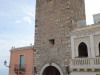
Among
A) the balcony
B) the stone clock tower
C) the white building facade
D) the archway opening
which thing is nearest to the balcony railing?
the white building facade

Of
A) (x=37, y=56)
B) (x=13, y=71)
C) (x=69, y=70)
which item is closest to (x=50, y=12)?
(x=37, y=56)

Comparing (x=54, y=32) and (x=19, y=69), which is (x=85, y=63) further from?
(x=19, y=69)

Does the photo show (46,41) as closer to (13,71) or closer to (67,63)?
(67,63)

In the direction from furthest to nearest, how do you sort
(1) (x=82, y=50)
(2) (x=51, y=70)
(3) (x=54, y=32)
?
(2) (x=51, y=70)
(3) (x=54, y=32)
(1) (x=82, y=50)

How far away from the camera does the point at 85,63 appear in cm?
1427

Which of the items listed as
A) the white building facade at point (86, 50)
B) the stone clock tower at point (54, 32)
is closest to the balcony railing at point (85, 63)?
the white building facade at point (86, 50)

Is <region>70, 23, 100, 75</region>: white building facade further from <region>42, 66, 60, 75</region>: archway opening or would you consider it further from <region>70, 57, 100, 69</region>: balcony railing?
<region>42, 66, 60, 75</region>: archway opening

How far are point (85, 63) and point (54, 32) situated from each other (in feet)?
14.7

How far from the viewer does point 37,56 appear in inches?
714

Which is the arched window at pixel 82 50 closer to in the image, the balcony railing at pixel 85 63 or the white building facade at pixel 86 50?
the white building facade at pixel 86 50

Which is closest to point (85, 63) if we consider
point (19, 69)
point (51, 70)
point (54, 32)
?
point (54, 32)

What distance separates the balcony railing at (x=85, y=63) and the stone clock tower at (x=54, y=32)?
2.78ft

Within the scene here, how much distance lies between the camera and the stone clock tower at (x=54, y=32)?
16281 millimetres

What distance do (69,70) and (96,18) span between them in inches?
191
